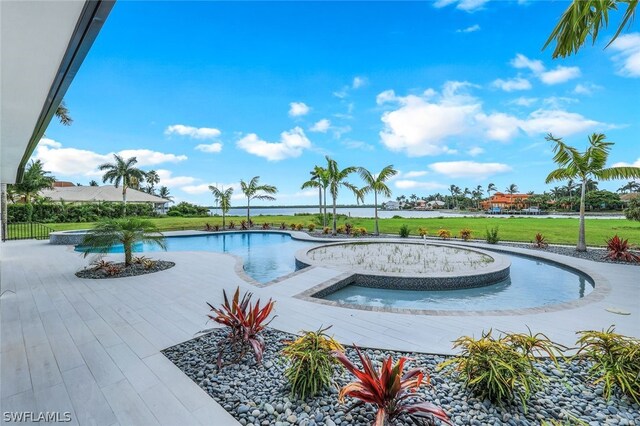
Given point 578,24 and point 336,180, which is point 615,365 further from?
point 336,180

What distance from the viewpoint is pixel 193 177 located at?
36125 millimetres

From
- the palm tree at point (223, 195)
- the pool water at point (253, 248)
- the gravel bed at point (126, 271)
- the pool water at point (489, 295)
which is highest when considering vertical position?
the palm tree at point (223, 195)

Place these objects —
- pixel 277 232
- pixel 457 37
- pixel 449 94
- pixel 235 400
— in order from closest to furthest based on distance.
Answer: pixel 235 400
pixel 457 37
pixel 449 94
pixel 277 232

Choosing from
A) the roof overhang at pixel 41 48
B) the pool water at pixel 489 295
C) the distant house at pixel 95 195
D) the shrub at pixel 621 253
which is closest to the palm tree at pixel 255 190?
the pool water at pixel 489 295

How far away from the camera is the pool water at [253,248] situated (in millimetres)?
8495

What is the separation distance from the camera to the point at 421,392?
2.42 m

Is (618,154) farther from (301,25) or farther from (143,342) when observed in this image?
(143,342)

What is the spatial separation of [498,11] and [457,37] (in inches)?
64.9

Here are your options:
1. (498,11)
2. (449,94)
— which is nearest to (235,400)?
(498,11)

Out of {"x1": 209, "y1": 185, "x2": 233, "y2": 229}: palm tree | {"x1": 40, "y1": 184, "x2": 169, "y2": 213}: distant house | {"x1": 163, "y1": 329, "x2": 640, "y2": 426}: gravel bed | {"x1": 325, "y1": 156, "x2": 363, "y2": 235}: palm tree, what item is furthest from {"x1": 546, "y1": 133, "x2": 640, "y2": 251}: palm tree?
{"x1": 40, "y1": 184, "x2": 169, "y2": 213}: distant house

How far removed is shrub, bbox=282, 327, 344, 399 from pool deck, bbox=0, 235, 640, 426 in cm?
62

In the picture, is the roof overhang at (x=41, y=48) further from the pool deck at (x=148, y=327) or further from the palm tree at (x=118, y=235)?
the palm tree at (x=118, y=235)

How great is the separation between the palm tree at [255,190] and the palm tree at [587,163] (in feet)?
52.6

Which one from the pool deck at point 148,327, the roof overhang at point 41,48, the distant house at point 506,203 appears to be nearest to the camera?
the roof overhang at point 41,48
